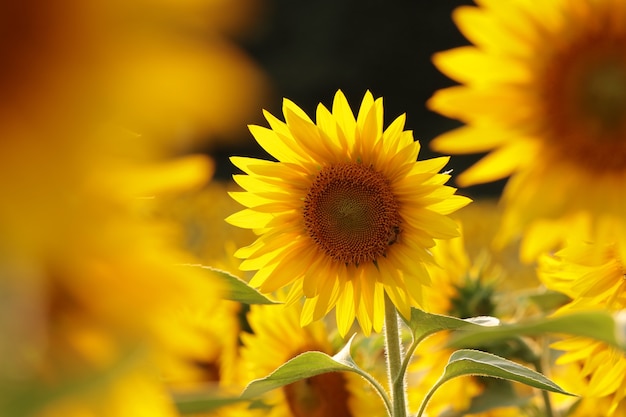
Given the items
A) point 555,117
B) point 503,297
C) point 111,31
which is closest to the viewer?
point 111,31

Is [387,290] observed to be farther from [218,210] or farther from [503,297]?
[218,210]

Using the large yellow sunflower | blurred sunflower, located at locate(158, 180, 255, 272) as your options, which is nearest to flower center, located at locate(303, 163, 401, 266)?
the large yellow sunflower

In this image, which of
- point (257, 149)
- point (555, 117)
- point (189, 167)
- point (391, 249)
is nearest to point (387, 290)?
point (391, 249)

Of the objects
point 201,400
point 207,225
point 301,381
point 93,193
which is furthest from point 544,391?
point 207,225

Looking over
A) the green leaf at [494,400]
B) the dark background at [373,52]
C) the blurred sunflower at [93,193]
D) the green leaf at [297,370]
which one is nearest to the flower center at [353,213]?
the green leaf at [297,370]

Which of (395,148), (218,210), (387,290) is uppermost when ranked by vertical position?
(395,148)

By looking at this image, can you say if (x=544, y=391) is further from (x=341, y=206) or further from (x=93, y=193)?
(x=93, y=193)
